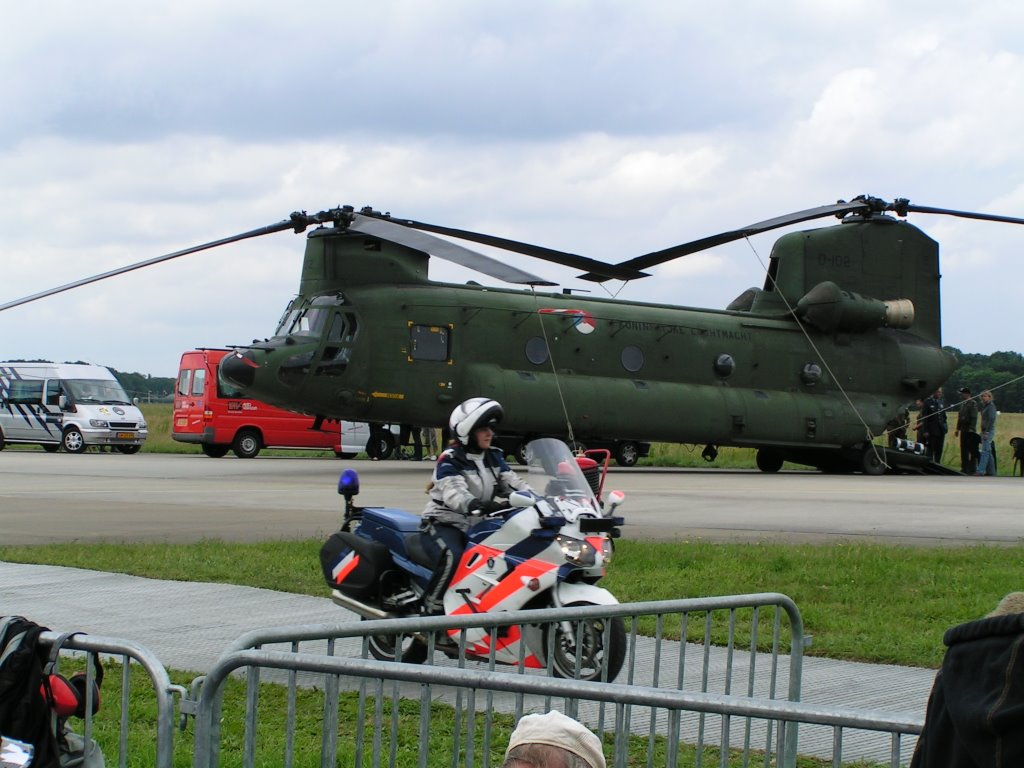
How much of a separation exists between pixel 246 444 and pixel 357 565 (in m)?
28.1

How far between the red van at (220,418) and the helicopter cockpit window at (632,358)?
34.5 feet

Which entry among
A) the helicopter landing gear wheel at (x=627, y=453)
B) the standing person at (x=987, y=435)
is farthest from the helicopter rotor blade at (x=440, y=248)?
the standing person at (x=987, y=435)

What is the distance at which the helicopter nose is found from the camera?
23.3 metres

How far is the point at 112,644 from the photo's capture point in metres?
4.25

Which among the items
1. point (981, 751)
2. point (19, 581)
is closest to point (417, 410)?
point (19, 581)

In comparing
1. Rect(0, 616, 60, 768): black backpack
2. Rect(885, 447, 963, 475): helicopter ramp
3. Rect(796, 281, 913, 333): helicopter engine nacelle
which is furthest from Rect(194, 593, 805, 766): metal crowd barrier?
Rect(885, 447, 963, 475): helicopter ramp

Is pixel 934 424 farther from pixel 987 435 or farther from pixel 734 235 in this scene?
pixel 734 235

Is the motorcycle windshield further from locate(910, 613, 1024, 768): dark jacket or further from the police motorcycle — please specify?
locate(910, 613, 1024, 768): dark jacket

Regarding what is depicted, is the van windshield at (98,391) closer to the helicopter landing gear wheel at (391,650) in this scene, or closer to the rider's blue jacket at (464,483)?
the rider's blue jacket at (464,483)

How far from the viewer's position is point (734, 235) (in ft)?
73.9

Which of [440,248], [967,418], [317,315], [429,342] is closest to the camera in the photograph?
[440,248]

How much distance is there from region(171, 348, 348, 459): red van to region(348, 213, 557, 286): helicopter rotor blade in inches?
499

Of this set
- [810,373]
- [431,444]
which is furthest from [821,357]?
[431,444]

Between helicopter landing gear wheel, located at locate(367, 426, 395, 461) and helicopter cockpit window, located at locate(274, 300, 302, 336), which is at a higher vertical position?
helicopter cockpit window, located at locate(274, 300, 302, 336)
